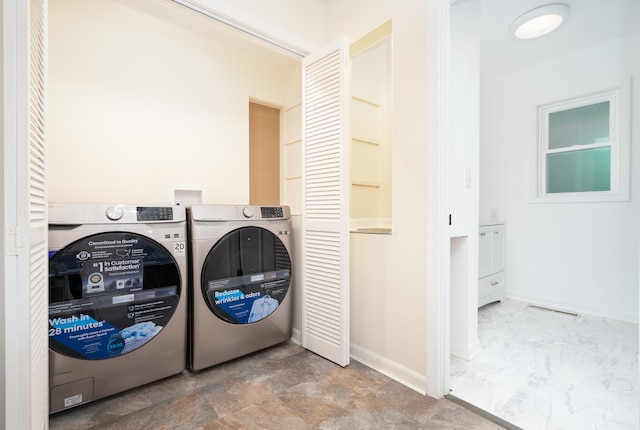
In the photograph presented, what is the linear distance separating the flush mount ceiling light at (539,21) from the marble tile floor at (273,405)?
2836 mm

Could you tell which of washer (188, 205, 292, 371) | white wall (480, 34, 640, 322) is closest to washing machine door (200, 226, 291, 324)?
washer (188, 205, 292, 371)

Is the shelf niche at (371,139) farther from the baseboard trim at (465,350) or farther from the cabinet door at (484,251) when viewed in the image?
the cabinet door at (484,251)

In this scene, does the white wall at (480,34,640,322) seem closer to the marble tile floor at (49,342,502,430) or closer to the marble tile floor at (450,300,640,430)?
the marble tile floor at (450,300,640,430)

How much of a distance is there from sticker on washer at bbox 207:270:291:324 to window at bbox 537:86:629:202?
3063 mm

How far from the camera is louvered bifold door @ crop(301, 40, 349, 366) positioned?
1961 millimetres

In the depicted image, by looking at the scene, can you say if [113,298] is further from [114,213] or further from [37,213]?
[37,213]

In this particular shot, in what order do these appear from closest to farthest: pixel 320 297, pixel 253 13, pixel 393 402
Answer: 1. pixel 393 402
2. pixel 253 13
3. pixel 320 297

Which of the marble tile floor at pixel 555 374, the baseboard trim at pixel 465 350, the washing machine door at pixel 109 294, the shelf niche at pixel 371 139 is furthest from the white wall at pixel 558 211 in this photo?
the washing machine door at pixel 109 294

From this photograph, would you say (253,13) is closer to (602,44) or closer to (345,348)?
(345,348)

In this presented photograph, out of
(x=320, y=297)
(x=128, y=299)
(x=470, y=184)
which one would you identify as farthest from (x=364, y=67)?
(x=128, y=299)

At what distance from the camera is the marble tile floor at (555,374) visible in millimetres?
1517

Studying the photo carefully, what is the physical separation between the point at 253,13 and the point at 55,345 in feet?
6.96

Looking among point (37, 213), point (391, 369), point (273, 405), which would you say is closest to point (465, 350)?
point (391, 369)

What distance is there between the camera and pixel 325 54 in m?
2.03
